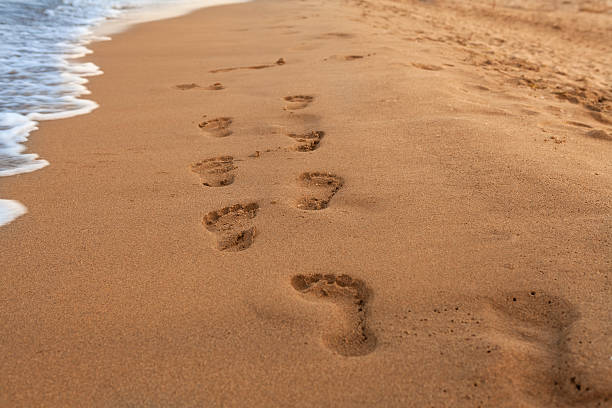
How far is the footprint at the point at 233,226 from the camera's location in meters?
1.89

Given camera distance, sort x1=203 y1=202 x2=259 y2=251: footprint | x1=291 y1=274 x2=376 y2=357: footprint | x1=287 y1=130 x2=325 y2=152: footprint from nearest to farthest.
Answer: x1=291 y1=274 x2=376 y2=357: footprint < x1=203 y1=202 x2=259 y2=251: footprint < x1=287 y1=130 x2=325 y2=152: footprint

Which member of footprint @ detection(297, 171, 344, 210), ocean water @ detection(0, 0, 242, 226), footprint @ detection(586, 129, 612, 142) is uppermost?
footprint @ detection(586, 129, 612, 142)

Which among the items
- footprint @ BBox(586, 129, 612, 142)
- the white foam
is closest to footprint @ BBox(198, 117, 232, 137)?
the white foam

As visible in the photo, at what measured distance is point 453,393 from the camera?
1248 mm

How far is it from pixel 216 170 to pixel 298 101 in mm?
1137

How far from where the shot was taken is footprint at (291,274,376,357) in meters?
1.41

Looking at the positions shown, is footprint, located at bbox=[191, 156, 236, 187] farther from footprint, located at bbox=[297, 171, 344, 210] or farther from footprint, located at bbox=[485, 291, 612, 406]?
footprint, located at bbox=[485, 291, 612, 406]

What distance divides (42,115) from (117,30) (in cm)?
Answer: 408

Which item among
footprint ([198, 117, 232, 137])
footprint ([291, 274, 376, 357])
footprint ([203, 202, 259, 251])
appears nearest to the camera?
footprint ([291, 274, 376, 357])

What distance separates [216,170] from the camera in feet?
8.18

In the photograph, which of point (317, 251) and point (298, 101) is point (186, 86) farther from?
point (317, 251)

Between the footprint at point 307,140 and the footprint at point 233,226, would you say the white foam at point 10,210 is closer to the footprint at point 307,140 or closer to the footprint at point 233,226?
the footprint at point 233,226

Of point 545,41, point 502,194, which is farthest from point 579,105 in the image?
point 545,41

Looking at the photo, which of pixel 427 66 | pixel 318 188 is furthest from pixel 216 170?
pixel 427 66
